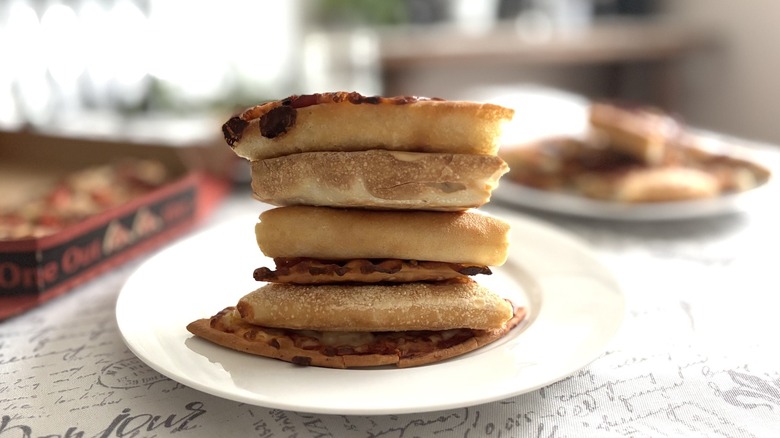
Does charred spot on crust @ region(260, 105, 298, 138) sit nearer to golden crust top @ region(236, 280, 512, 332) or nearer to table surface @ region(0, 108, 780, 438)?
golden crust top @ region(236, 280, 512, 332)

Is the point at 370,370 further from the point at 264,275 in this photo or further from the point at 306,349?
the point at 264,275

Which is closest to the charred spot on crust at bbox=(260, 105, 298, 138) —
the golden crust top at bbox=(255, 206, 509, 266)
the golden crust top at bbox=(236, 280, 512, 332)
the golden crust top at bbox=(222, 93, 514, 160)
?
the golden crust top at bbox=(222, 93, 514, 160)

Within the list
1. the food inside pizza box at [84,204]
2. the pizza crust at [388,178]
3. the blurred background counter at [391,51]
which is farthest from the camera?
the blurred background counter at [391,51]

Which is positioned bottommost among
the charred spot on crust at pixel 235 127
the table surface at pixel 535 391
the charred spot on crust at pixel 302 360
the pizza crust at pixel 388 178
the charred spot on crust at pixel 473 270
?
the table surface at pixel 535 391

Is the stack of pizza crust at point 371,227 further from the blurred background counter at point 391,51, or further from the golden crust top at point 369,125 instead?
the blurred background counter at point 391,51

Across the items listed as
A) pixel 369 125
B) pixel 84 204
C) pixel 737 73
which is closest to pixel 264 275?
pixel 369 125

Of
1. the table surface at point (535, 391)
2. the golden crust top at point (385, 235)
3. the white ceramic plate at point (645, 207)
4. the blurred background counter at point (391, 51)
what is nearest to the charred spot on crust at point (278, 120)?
the golden crust top at point (385, 235)
